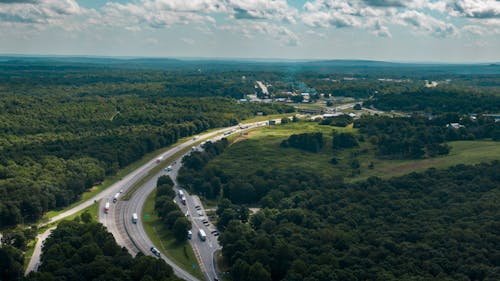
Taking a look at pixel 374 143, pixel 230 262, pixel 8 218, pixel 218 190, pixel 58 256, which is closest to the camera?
pixel 58 256

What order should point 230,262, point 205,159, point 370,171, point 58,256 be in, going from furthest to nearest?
point 205,159
point 370,171
point 230,262
point 58,256

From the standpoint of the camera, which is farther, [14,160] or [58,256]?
[14,160]

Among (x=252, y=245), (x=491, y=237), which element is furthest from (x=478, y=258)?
(x=252, y=245)

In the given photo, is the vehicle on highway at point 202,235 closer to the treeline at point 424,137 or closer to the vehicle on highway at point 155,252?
the vehicle on highway at point 155,252

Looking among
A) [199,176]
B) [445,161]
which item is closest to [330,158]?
[445,161]

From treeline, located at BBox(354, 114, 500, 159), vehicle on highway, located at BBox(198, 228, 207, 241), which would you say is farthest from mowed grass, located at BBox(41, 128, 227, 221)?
treeline, located at BBox(354, 114, 500, 159)

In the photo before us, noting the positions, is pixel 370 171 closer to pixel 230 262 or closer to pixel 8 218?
pixel 230 262

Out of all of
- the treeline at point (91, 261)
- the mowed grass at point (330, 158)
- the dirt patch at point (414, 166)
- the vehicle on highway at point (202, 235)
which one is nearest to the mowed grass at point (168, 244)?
the vehicle on highway at point (202, 235)
